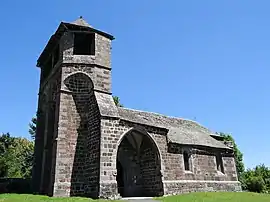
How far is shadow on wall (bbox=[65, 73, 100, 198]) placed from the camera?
16.1 m

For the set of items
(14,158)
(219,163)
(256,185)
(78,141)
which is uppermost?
(14,158)

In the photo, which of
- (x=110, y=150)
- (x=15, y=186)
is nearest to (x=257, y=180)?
(x=110, y=150)

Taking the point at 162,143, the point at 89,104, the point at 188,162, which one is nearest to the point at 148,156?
the point at 162,143

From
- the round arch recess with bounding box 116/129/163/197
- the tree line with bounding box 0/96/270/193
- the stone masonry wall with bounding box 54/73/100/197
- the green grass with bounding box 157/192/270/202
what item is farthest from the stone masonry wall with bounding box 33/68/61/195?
the tree line with bounding box 0/96/270/193

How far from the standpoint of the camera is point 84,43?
22188 mm

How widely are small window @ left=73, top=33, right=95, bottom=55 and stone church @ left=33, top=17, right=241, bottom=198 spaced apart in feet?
0.26

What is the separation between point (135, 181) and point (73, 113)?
674cm

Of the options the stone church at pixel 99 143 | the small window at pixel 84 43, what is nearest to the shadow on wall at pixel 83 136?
the stone church at pixel 99 143

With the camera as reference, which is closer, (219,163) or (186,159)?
(186,159)

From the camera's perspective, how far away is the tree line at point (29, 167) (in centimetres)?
3341

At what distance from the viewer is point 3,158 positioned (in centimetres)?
3359

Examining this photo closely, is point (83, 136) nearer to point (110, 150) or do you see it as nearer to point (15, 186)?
point (110, 150)

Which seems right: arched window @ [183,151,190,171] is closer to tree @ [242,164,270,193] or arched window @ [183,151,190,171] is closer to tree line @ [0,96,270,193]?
tree line @ [0,96,270,193]

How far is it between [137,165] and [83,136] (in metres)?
4.95
